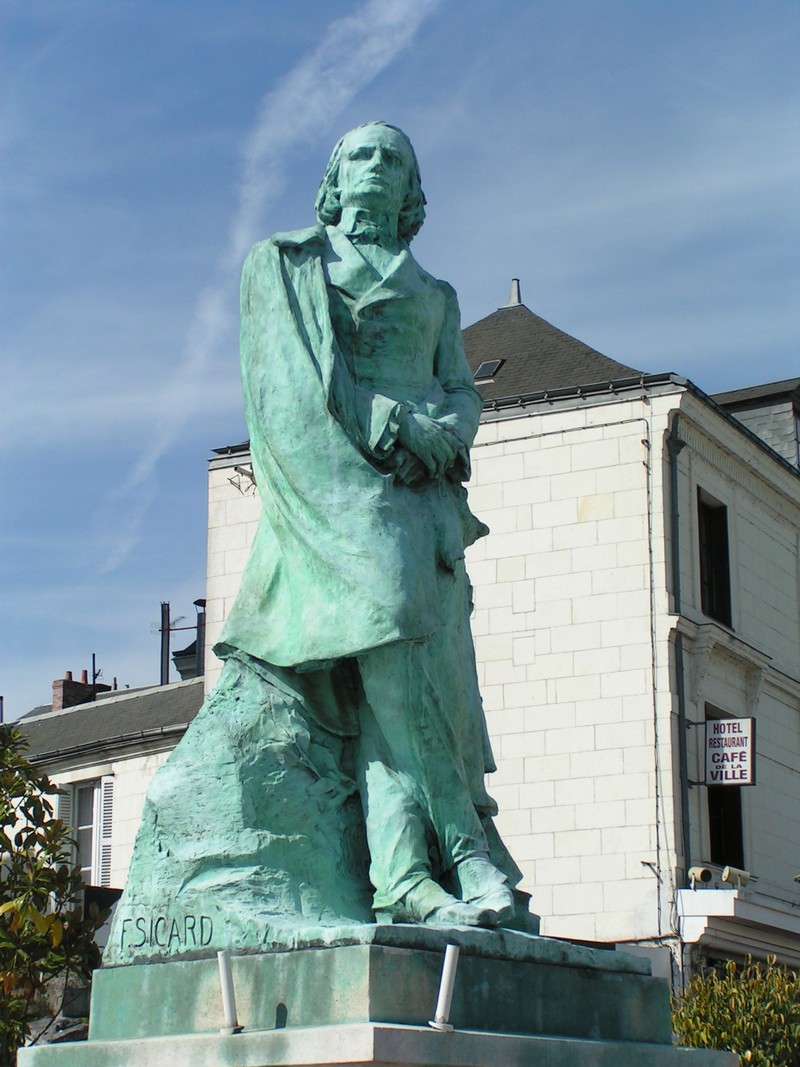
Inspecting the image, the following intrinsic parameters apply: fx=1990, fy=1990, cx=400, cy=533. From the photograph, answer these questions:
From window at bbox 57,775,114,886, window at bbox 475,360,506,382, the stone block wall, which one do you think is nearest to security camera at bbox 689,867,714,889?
the stone block wall

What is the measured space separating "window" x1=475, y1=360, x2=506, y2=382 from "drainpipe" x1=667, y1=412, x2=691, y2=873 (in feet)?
12.6

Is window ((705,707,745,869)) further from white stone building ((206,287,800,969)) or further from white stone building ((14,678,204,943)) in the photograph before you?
white stone building ((14,678,204,943))

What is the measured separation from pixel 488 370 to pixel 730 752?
7.32 metres

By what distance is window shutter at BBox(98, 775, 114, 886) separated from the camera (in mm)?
31797

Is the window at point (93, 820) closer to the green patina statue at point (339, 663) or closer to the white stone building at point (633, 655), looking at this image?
the white stone building at point (633, 655)

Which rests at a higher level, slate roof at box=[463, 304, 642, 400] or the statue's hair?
slate roof at box=[463, 304, 642, 400]

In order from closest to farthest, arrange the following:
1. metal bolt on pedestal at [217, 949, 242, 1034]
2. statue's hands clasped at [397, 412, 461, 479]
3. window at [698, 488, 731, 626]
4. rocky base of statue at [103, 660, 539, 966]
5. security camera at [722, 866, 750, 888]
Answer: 1. metal bolt on pedestal at [217, 949, 242, 1034]
2. rocky base of statue at [103, 660, 539, 966]
3. statue's hands clasped at [397, 412, 461, 479]
4. security camera at [722, 866, 750, 888]
5. window at [698, 488, 731, 626]

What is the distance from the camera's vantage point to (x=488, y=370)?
30.0 metres

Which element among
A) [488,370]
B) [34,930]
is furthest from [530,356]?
[34,930]

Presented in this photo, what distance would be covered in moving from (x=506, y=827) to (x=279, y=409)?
19415 mm

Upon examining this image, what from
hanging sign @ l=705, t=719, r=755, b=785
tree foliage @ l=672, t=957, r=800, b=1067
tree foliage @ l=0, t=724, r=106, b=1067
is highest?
hanging sign @ l=705, t=719, r=755, b=785

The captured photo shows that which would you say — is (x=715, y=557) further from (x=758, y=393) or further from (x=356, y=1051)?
(x=356, y=1051)

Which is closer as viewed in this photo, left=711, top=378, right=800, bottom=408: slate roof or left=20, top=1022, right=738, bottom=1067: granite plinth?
left=20, top=1022, right=738, bottom=1067: granite plinth

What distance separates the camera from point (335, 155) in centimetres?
798
